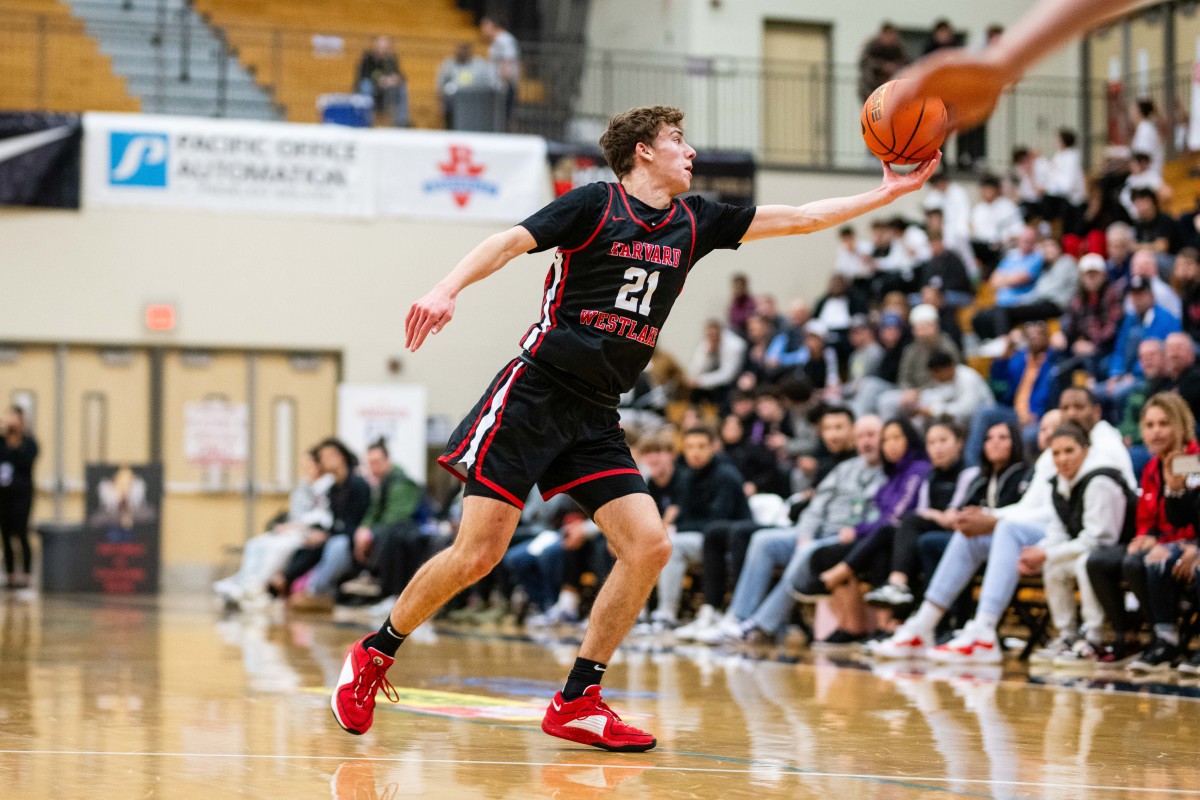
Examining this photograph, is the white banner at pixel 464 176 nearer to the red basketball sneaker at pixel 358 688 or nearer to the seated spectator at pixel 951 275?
the seated spectator at pixel 951 275

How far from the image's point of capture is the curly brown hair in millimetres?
5199

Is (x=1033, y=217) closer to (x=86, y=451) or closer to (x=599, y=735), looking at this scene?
(x=86, y=451)

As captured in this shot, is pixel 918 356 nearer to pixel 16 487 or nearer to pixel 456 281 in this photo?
pixel 16 487

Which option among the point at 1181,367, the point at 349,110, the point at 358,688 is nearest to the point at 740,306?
the point at 349,110

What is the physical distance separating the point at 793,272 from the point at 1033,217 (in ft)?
13.6

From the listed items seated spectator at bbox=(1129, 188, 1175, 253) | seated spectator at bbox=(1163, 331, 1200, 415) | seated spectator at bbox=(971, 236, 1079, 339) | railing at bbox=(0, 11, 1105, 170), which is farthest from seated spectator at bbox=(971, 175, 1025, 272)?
seated spectator at bbox=(1163, 331, 1200, 415)

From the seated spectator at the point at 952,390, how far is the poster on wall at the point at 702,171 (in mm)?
6280

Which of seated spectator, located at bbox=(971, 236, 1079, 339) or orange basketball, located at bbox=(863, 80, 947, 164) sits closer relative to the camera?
orange basketball, located at bbox=(863, 80, 947, 164)

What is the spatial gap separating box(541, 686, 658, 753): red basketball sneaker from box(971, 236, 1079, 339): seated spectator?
10.1 m

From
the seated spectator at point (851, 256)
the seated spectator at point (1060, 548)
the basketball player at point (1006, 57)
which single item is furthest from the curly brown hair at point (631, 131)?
the seated spectator at point (851, 256)

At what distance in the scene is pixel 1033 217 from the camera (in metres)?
16.1

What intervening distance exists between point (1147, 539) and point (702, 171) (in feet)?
38.2

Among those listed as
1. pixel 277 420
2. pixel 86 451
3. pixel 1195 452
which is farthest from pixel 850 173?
pixel 1195 452

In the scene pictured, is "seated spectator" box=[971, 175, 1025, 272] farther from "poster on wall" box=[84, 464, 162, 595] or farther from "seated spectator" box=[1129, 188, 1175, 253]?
"poster on wall" box=[84, 464, 162, 595]
